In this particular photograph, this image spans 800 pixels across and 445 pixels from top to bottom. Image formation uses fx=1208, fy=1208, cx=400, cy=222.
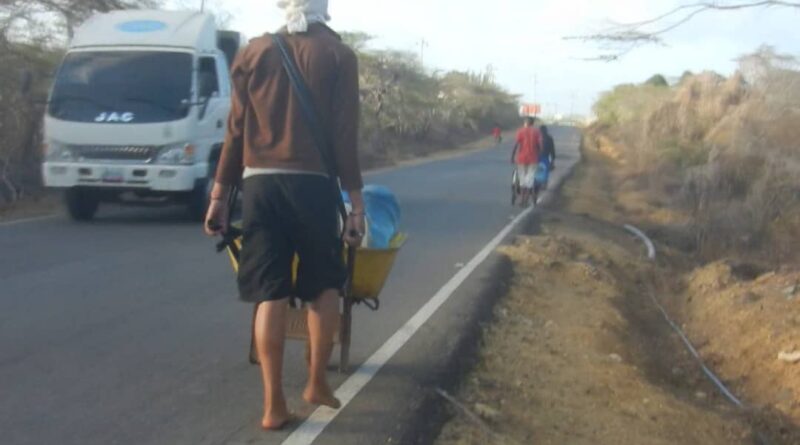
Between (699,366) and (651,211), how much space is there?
17110 millimetres

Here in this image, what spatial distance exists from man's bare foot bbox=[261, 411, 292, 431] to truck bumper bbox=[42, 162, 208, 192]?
999cm

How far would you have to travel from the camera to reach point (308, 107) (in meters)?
5.51

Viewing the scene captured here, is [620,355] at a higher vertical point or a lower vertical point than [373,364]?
lower

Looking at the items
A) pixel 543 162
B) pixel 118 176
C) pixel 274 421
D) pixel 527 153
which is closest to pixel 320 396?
pixel 274 421

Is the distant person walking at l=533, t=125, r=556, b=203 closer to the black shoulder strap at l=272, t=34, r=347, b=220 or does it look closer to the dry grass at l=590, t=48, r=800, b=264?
the dry grass at l=590, t=48, r=800, b=264

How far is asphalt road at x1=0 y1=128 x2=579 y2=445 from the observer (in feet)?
19.2

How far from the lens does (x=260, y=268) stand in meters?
5.49

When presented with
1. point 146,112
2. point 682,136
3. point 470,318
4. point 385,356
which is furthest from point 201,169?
point 682,136

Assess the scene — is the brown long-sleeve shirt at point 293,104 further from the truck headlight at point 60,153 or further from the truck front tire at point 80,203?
the truck front tire at point 80,203

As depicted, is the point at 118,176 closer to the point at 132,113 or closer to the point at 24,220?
the point at 132,113

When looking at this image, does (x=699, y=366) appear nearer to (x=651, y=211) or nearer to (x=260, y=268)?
(x=260, y=268)

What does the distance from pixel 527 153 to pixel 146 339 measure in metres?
14.5

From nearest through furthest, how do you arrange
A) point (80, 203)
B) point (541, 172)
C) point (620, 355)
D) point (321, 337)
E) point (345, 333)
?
point (321, 337) < point (345, 333) < point (620, 355) < point (80, 203) < point (541, 172)

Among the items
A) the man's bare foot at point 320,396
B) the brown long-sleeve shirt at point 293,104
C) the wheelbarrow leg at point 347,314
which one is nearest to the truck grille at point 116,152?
the wheelbarrow leg at point 347,314
